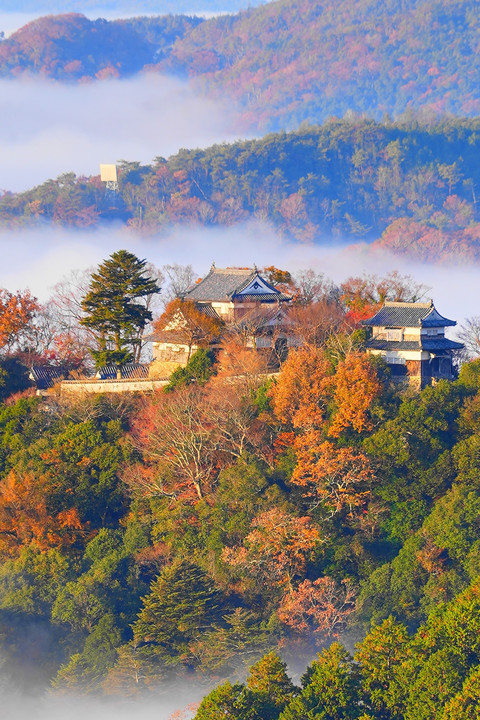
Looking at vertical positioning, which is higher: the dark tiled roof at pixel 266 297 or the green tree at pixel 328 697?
the dark tiled roof at pixel 266 297

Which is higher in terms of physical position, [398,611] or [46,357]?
[46,357]

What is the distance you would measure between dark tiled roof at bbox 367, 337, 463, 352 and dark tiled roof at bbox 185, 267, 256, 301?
236 inches

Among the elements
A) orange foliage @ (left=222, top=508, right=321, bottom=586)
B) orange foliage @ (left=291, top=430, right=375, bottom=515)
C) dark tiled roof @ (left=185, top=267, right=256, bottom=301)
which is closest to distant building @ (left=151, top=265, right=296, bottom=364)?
dark tiled roof @ (left=185, top=267, right=256, bottom=301)

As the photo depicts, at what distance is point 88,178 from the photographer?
17025 cm

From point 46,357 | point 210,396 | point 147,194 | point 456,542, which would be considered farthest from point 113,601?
point 147,194

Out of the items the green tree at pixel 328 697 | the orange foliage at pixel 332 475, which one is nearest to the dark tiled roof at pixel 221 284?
the orange foliage at pixel 332 475

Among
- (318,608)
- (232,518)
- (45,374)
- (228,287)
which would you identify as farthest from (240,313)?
(318,608)

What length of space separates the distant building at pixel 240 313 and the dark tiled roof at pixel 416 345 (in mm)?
3686

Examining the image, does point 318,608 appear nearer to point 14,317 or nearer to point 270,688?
point 270,688

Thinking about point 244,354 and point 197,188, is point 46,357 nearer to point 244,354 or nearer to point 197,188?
point 244,354

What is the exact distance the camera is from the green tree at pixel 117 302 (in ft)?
149

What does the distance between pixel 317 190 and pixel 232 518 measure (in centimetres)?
14973

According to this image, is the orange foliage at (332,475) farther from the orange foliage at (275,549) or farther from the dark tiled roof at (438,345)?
the dark tiled roof at (438,345)

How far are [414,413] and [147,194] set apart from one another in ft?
435
